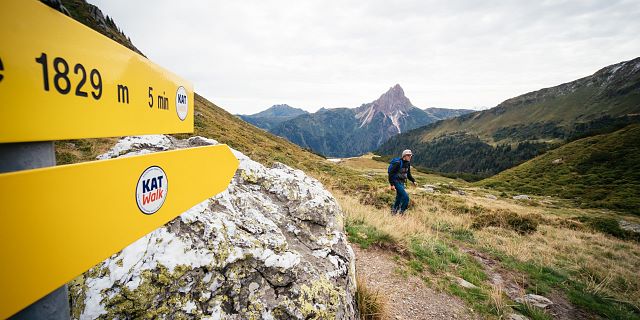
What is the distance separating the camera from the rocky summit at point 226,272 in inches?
93.7

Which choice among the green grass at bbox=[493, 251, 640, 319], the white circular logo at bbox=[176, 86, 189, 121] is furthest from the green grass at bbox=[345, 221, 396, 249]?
the white circular logo at bbox=[176, 86, 189, 121]

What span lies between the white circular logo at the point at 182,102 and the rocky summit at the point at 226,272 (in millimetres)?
1318

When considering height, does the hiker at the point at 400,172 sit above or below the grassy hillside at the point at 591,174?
above

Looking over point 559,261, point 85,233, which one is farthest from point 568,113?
point 85,233

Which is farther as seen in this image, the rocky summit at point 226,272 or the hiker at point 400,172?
the hiker at point 400,172

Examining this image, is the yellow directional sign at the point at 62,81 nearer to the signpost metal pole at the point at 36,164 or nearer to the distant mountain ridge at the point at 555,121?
the signpost metal pole at the point at 36,164

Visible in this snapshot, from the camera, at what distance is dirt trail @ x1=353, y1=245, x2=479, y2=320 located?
16.1 feet

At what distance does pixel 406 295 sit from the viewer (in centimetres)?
534

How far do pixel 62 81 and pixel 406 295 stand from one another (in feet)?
19.7

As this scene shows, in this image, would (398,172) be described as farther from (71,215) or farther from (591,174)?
(591,174)

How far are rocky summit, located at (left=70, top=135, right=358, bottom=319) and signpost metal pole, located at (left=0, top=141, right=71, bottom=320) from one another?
1.21 m

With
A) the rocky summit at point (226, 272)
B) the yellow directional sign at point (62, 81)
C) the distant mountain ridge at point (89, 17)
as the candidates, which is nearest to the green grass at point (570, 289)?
the rocky summit at point (226, 272)

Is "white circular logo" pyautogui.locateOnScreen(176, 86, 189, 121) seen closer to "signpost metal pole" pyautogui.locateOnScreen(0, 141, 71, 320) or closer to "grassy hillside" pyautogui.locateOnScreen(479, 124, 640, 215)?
"signpost metal pole" pyautogui.locateOnScreen(0, 141, 71, 320)

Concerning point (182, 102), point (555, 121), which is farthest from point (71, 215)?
point (555, 121)
